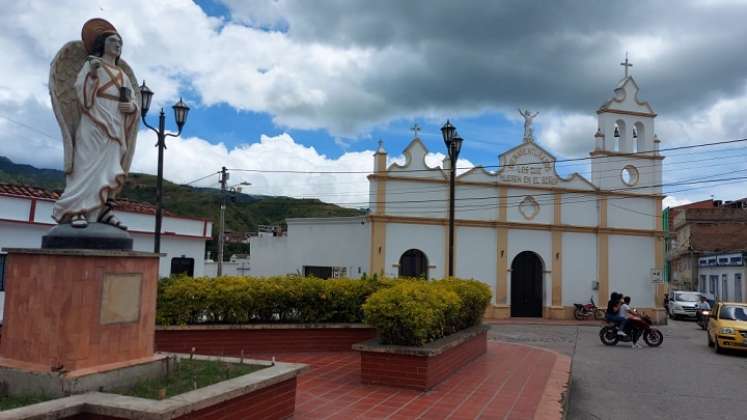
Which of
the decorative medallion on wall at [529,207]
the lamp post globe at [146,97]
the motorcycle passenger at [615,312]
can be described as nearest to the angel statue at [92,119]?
the lamp post globe at [146,97]

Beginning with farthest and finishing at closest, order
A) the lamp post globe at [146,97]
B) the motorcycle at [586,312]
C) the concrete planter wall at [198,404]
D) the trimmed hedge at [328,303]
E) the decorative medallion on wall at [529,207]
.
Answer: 1. the decorative medallion on wall at [529,207]
2. the motorcycle at [586,312]
3. the lamp post globe at [146,97]
4. the trimmed hedge at [328,303]
5. the concrete planter wall at [198,404]

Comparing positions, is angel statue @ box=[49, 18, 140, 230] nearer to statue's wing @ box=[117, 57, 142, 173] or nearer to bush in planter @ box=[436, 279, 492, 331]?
statue's wing @ box=[117, 57, 142, 173]

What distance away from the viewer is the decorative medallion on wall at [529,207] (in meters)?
24.5

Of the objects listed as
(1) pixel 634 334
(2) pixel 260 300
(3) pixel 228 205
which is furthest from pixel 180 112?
(3) pixel 228 205

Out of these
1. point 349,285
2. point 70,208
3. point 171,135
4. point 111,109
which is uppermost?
point 171,135

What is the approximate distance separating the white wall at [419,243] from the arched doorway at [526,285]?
3.38 meters


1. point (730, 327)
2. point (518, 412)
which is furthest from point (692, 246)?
point (518, 412)

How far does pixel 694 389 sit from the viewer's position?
898 cm

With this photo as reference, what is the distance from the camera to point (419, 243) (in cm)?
2322

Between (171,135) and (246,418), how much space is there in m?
9.95

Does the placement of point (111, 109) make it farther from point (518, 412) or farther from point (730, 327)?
point (730, 327)

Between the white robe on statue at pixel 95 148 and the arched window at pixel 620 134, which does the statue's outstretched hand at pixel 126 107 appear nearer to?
the white robe on statue at pixel 95 148

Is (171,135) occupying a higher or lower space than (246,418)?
higher

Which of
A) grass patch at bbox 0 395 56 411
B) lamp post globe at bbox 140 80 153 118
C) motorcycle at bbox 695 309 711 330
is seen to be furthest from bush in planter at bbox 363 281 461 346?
motorcycle at bbox 695 309 711 330
